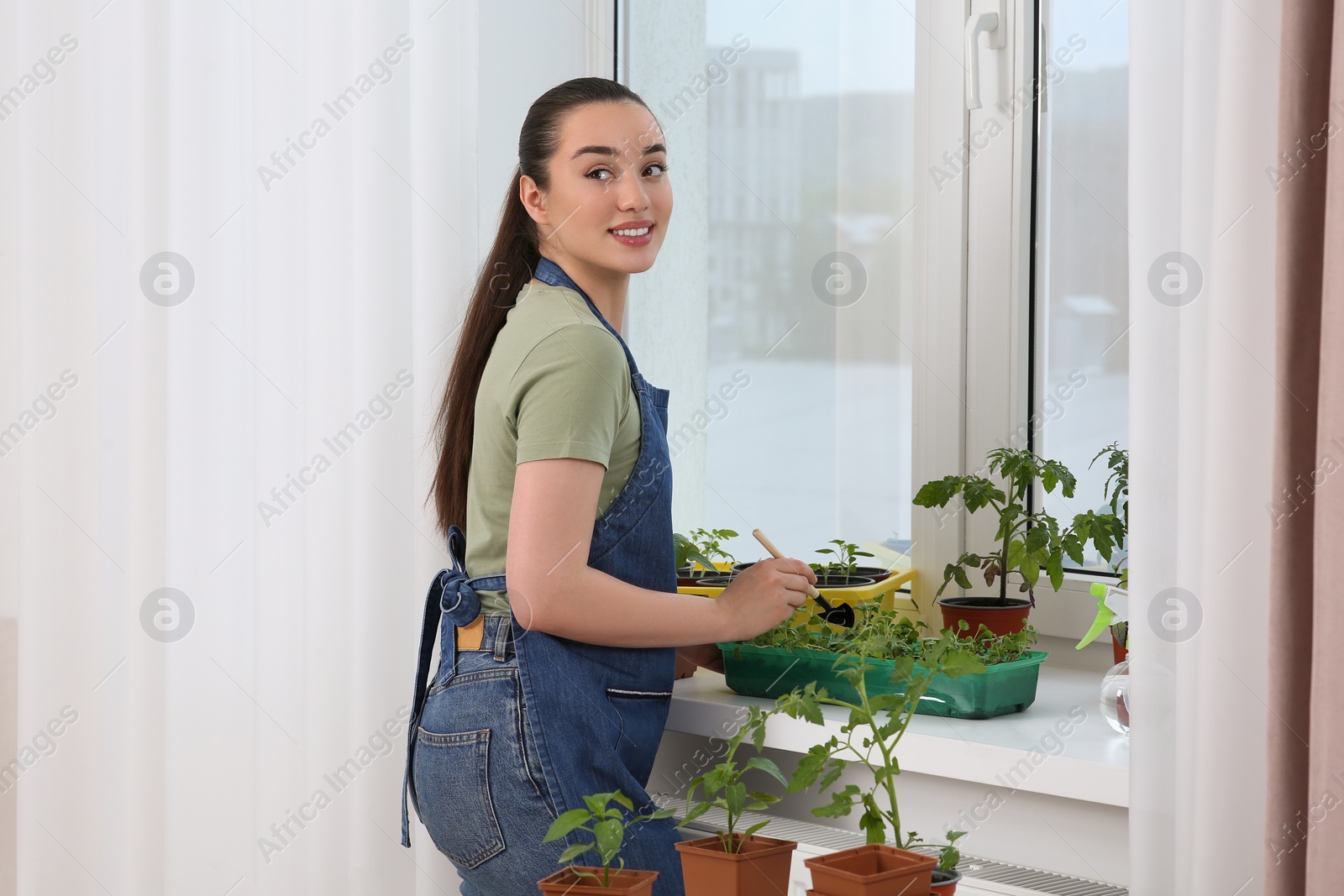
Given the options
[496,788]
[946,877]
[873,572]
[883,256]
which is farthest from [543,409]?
[883,256]

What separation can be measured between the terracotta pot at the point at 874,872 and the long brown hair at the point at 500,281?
0.80 metres

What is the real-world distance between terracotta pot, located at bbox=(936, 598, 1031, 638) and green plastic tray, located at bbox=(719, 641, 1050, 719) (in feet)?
0.39

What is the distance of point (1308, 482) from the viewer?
0.95 meters

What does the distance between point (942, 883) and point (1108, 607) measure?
74cm

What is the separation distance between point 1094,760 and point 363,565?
40.2 inches

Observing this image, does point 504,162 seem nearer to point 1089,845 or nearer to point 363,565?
point 363,565

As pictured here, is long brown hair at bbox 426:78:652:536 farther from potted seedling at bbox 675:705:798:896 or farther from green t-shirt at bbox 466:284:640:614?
potted seedling at bbox 675:705:798:896

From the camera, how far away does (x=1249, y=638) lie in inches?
38.4

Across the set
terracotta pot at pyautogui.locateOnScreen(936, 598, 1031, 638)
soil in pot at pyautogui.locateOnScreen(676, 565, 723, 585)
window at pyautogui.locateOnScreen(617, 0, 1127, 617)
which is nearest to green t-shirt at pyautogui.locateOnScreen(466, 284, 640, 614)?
soil in pot at pyautogui.locateOnScreen(676, 565, 723, 585)

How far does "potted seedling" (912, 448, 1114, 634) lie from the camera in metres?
1.46

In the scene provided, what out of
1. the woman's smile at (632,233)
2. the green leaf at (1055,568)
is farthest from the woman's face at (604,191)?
the green leaf at (1055,568)

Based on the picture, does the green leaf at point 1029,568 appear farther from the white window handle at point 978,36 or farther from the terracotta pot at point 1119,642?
the white window handle at point 978,36

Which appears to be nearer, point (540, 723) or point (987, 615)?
point (540, 723)

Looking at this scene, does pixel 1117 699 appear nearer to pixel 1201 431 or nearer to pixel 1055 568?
pixel 1055 568
